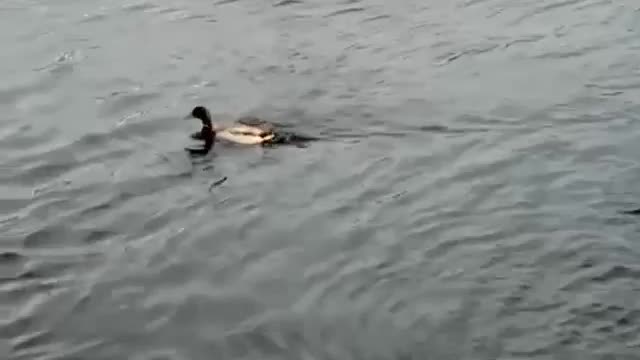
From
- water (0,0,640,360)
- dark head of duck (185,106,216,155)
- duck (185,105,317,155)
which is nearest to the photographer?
water (0,0,640,360)

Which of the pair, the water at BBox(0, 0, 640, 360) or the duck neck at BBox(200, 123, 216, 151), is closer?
the water at BBox(0, 0, 640, 360)

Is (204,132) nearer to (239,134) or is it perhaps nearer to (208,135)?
(208,135)

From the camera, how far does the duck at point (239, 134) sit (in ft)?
48.2

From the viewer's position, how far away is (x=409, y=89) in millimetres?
16547

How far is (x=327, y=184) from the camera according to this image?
1359 cm

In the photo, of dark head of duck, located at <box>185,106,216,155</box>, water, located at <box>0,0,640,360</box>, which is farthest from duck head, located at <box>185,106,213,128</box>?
water, located at <box>0,0,640,360</box>

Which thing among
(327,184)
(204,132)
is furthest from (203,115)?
(327,184)

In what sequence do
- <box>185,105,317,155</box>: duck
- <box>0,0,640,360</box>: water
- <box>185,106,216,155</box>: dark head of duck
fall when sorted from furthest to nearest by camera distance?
<box>185,106,216,155</box>: dark head of duck → <box>185,105,317,155</box>: duck → <box>0,0,640,360</box>: water

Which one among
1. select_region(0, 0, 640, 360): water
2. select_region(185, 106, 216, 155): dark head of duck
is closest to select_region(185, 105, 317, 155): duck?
select_region(185, 106, 216, 155): dark head of duck

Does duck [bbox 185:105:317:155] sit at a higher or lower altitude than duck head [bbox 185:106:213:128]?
lower

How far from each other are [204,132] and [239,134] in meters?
0.59

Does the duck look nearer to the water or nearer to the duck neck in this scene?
the duck neck

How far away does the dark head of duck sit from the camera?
589 inches

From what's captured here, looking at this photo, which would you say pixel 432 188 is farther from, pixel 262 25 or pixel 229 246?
pixel 262 25
